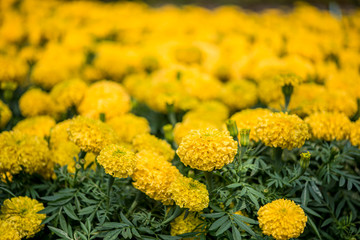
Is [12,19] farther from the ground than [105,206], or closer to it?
farther from the ground

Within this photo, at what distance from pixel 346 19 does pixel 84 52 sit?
3329 mm

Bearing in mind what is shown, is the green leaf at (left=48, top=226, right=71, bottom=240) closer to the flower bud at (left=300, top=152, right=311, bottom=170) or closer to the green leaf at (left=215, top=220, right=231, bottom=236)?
the green leaf at (left=215, top=220, right=231, bottom=236)

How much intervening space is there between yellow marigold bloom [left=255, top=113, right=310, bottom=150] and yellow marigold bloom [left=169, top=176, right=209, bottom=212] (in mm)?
Answer: 378

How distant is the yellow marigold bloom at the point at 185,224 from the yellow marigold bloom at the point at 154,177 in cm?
10

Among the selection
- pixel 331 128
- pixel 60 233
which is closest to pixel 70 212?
pixel 60 233

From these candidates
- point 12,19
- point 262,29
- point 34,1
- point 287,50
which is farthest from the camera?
point 34,1

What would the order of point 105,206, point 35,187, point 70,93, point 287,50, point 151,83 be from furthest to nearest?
point 287,50 < point 151,83 < point 70,93 < point 35,187 < point 105,206

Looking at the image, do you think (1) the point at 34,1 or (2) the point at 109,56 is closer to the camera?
(2) the point at 109,56

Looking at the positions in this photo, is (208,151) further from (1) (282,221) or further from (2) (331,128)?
(2) (331,128)

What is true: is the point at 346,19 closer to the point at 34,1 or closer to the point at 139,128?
the point at 139,128

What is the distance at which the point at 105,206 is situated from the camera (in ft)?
4.78

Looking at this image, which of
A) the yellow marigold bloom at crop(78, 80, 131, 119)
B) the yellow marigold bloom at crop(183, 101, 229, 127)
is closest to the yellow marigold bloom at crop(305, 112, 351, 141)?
the yellow marigold bloom at crop(183, 101, 229, 127)

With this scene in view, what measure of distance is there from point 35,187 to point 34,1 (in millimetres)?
3745

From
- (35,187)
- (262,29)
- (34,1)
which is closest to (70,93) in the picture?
(35,187)
